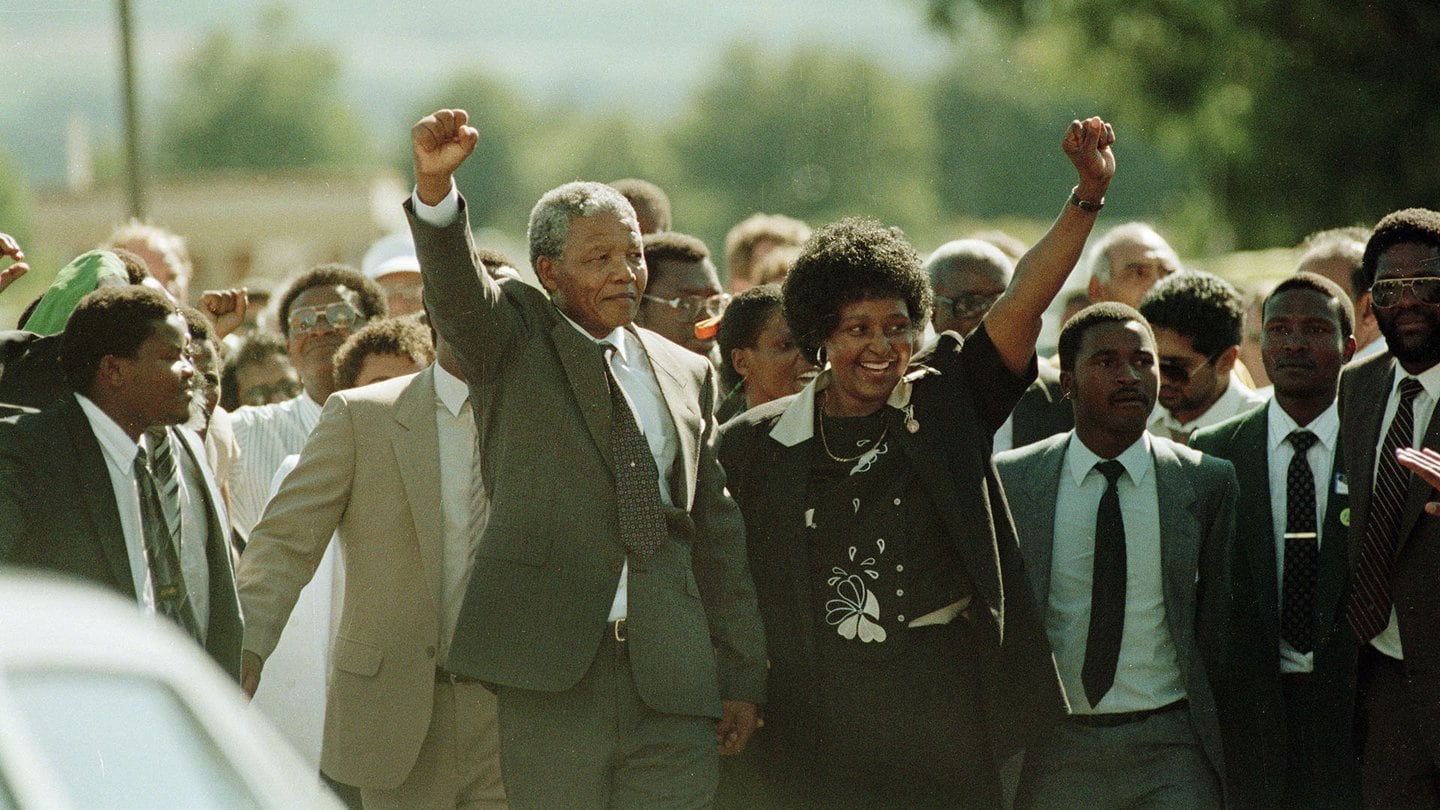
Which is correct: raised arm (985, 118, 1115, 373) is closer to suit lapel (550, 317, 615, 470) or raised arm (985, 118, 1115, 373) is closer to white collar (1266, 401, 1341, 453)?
suit lapel (550, 317, 615, 470)

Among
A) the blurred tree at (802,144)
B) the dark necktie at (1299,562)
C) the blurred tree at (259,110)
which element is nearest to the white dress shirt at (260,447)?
the dark necktie at (1299,562)

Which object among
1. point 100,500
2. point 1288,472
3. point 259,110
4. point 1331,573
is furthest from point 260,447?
point 259,110

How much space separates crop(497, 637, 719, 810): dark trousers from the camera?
5.29m

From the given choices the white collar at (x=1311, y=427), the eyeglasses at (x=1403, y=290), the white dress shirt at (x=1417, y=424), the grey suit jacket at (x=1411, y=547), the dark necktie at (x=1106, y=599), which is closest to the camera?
the grey suit jacket at (x=1411, y=547)

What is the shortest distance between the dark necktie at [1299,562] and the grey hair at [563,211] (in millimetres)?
2494

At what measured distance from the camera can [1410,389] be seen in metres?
6.18

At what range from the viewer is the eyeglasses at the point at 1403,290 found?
6.20 metres

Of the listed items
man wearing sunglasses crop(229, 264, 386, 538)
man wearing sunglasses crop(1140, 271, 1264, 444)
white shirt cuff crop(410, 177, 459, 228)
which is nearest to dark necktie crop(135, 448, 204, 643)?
white shirt cuff crop(410, 177, 459, 228)

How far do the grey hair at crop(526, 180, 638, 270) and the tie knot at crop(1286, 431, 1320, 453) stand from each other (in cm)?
250

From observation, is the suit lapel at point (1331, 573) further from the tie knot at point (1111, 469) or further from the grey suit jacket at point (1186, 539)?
the tie knot at point (1111, 469)

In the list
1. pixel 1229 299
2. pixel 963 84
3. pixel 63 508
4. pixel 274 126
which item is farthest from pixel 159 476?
pixel 963 84

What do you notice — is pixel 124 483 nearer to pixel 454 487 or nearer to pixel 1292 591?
pixel 454 487

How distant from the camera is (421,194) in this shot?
5.00 meters

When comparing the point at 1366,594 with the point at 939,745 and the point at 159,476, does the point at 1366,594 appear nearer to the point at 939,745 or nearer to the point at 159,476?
the point at 939,745
